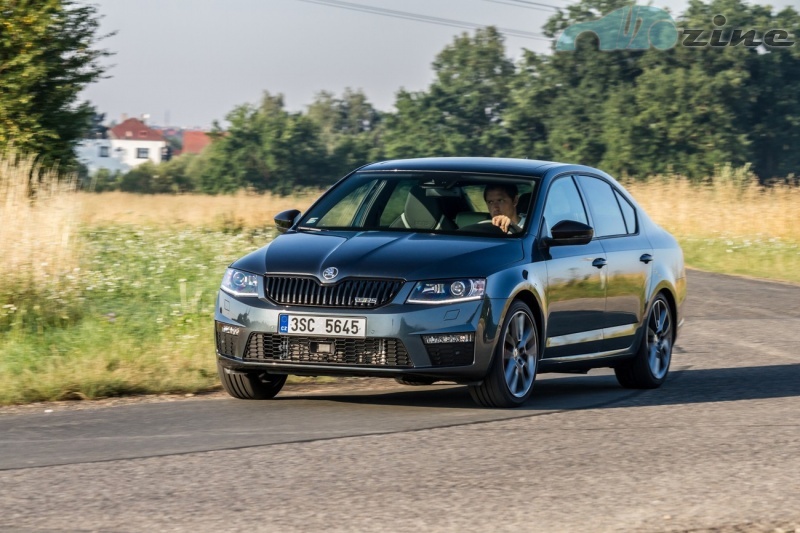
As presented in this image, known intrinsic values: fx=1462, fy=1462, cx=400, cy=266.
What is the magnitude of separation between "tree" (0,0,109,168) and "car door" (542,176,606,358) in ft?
51.8

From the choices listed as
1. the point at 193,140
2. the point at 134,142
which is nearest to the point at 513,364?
the point at 193,140

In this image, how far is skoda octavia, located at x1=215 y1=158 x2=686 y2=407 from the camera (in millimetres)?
8422

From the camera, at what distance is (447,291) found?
848 cm

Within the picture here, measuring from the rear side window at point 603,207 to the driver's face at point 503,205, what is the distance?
92cm

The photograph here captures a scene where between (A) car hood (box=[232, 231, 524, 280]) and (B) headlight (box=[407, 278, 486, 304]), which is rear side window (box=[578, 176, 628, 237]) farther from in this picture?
(B) headlight (box=[407, 278, 486, 304])

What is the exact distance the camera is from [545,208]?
31.7 feet

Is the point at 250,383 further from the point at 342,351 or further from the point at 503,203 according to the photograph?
the point at 503,203

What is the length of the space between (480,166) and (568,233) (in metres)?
1.00

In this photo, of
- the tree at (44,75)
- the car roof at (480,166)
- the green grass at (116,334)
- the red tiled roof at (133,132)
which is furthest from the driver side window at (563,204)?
the red tiled roof at (133,132)

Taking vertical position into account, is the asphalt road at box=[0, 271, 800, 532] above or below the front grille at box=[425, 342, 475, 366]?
below

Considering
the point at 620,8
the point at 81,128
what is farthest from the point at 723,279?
the point at 620,8

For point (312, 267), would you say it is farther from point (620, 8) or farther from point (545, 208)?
point (620, 8)

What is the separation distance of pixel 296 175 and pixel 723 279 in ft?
210

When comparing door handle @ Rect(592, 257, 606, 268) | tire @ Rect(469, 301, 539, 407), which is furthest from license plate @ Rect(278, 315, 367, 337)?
door handle @ Rect(592, 257, 606, 268)
